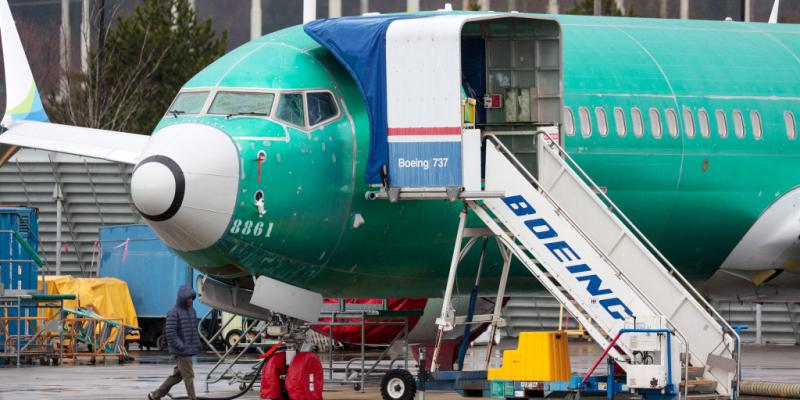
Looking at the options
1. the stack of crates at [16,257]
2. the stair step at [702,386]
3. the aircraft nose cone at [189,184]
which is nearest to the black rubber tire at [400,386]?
the aircraft nose cone at [189,184]

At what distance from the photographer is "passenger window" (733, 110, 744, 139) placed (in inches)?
910

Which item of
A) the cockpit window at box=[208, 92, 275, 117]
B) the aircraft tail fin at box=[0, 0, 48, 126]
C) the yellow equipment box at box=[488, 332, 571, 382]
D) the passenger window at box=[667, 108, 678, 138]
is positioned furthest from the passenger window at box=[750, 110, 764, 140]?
the aircraft tail fin at box=[0, 0, 48, 126]

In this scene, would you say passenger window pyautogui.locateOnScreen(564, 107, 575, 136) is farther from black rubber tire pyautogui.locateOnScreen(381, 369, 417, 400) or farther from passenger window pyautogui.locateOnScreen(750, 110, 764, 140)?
black rubber tire pyautogui.locateOnScreen(381, 369, 417, 400)

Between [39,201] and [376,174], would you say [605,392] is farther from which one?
[39,201]

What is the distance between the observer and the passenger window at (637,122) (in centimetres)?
2225

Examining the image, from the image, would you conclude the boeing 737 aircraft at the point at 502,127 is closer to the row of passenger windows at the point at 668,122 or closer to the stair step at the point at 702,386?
the row of passenger windows at the point at 668,122

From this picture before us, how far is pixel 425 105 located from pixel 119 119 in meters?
37.3

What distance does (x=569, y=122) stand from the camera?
21.8 metres


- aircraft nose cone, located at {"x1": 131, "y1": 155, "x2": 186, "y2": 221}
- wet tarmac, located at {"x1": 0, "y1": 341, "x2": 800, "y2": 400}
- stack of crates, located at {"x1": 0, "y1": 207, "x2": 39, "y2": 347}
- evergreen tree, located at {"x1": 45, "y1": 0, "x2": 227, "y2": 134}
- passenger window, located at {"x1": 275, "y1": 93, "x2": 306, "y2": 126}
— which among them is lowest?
wet tarmac, located at {"x1": 0, "y1": 341, "x2": 800, "y2": 400}

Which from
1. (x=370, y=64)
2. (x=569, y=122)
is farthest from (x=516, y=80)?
(x=370, y=64)

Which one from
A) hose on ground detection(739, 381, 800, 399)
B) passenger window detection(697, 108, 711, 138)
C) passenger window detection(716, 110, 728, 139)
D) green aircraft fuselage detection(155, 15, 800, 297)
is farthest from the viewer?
hose on ground detection(739, 381, 800, 399)

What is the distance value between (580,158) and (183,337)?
19.0 feet

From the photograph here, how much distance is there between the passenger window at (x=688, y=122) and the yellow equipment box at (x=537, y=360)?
178 inches

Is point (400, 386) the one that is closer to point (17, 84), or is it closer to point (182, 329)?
point (182, 329)
